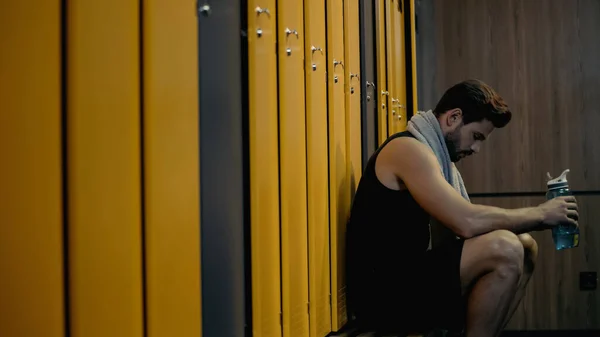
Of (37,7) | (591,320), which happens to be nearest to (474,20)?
(591,320)

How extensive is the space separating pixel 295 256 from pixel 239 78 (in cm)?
60

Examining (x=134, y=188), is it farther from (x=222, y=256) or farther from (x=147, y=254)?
(x=222, y=256)

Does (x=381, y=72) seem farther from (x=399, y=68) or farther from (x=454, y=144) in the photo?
(x=454, y=144)

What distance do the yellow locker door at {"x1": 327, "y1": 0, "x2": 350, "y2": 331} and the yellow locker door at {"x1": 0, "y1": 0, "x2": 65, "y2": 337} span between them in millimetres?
1538

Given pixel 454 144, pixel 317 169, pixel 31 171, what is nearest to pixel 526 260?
pixel 454 144

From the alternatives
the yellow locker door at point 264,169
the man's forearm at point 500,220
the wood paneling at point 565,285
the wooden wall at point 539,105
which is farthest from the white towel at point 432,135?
the wood paneling at point 565,285

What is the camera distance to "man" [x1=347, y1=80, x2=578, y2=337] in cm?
227

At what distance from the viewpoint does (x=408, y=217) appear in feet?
7.92

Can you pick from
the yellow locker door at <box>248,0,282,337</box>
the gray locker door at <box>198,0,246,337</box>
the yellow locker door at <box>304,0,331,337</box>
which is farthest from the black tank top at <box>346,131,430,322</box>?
the gray locker door at <box>198,0,246,337</box>

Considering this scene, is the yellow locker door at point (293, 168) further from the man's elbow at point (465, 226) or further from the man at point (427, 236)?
the man's elbow at point (465, 226)

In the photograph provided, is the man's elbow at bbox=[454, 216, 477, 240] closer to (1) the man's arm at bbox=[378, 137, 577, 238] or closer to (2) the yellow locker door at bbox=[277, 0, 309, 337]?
(1) the man's arm at bbox=[378, 137, 577, 238]

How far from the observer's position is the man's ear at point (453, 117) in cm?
262

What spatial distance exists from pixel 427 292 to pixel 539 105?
2598mm

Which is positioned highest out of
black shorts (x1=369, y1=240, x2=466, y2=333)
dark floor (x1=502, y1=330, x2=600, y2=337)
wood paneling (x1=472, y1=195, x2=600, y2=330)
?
black shorts (x1=369, y1=240, x2=466, y2=333)
